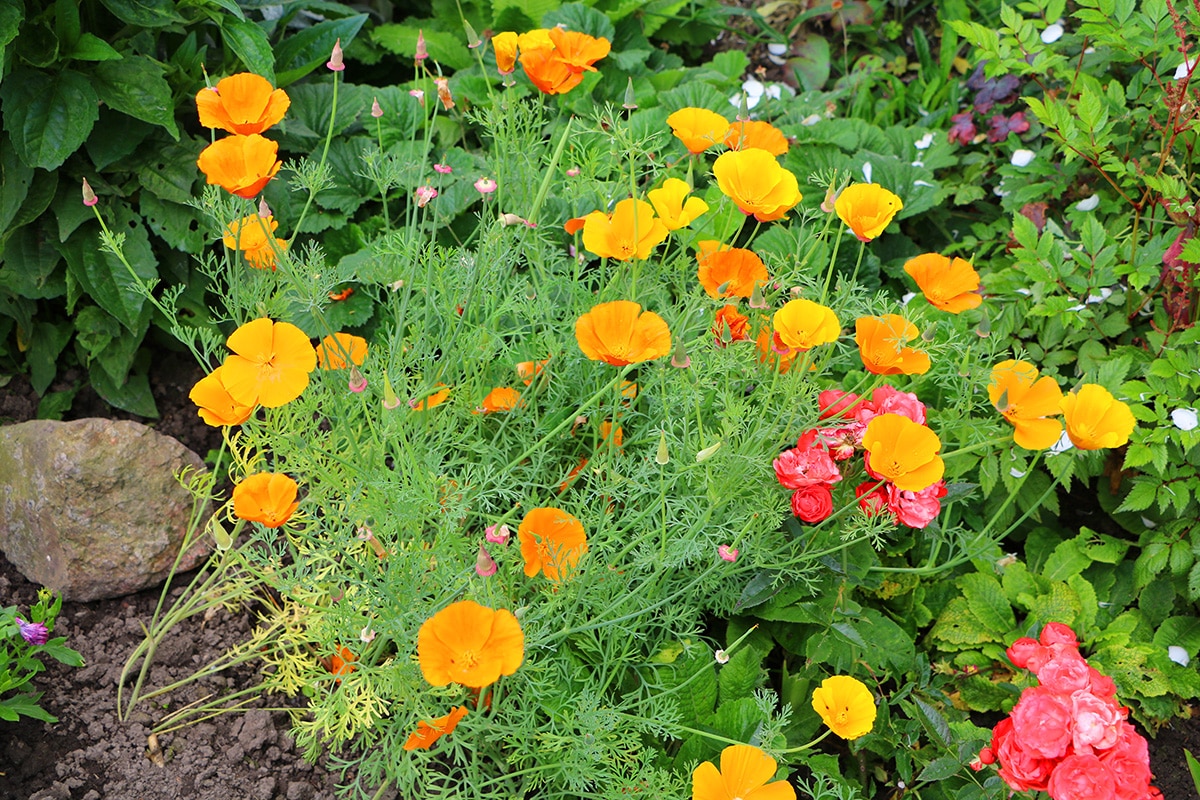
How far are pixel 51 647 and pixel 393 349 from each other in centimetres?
84

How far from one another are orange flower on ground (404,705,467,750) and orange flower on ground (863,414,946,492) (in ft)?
2.52

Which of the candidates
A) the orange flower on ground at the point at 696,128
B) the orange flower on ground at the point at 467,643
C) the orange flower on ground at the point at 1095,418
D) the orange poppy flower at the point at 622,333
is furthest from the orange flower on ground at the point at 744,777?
the orange flower on ground at the point at 696,128

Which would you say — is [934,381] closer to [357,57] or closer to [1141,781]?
[1141,781]

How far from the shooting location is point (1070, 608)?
2.14 m

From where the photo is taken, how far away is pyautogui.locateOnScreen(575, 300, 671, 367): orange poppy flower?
4.78 ft

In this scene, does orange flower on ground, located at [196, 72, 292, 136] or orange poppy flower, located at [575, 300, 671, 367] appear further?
orange flower on ground, located at [196, 72, 292, 136]

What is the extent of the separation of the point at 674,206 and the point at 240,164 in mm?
683

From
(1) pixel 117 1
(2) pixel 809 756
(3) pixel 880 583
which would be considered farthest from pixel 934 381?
(1) pixel 117 1

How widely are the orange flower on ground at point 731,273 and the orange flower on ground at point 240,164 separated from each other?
74cm

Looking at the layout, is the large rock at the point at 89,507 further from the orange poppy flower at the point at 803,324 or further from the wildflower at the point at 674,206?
the orange poppy flower at the point at 803,324

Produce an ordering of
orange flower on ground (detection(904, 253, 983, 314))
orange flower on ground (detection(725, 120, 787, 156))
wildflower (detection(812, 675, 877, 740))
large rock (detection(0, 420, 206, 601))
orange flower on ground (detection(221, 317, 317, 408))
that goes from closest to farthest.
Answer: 1. orange flower on ground (detection(221, 317, 317, 408))
2. wildflower (detection(812, 675, 877, 740))
3. orange flower on ground (detection(904, 253, 983, 314))
4. orange flower on ground (detection(725, 120, 787, 156))
5. large rock (detection(0, 420, 206, 601))

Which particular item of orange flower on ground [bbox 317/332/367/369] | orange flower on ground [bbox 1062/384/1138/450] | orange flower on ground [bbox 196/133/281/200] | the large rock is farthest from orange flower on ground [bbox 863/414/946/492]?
the large rock

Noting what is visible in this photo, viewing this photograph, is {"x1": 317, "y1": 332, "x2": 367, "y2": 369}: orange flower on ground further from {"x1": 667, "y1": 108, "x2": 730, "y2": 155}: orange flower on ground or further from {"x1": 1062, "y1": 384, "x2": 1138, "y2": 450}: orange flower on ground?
{"x1": 1062, "y1": 384, "x2": 1138, "y2": 450}: orange flower on ground

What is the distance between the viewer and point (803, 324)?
5.03 ft
